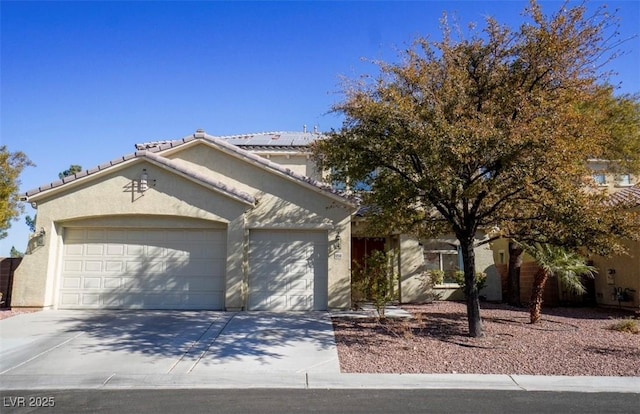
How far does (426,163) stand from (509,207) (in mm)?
2568

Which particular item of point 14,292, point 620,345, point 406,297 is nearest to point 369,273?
point 406,297

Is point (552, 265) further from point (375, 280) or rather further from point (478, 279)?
point (478, 279)

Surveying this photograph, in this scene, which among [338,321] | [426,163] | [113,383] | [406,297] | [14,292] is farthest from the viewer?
[406,297]

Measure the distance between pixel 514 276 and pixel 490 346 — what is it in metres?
7.54

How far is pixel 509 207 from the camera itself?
10.9 meters

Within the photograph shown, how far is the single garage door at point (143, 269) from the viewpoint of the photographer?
13992 millimetres

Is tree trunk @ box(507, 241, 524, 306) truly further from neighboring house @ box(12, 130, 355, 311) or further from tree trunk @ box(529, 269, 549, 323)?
neighboring house @ box(12, 130, 355, 311)

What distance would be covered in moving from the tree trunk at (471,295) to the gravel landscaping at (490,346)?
0.26 m

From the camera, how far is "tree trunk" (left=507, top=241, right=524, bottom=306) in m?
16.8

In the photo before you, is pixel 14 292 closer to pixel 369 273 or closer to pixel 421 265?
pixel 369 273

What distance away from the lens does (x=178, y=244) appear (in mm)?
14234

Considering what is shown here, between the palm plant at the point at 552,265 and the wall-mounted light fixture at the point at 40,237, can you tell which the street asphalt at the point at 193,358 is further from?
the palm plant at the point at 552,265

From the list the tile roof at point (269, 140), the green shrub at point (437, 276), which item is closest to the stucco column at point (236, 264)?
the tile roof at point (269, 140)

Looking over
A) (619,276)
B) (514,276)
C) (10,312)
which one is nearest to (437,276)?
(514,276)
